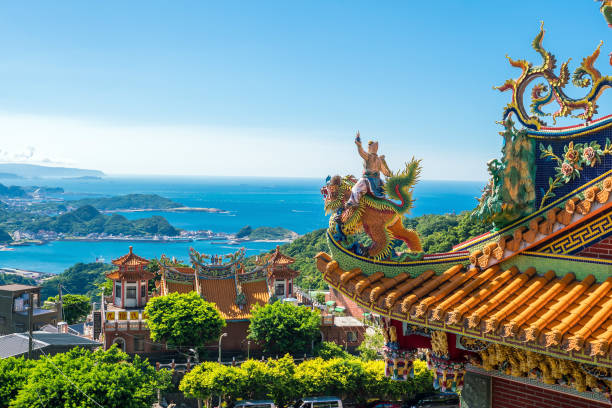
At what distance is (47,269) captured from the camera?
140250 millimetres

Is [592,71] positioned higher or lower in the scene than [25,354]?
higher

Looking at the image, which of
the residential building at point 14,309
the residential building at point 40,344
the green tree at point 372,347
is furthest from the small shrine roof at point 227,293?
the residential building at point 14,309

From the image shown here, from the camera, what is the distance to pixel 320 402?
26109 mm

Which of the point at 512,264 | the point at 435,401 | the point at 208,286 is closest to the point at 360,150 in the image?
the point at 512,264

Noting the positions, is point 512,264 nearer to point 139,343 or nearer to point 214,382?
point 214,382

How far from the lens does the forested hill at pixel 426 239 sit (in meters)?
57.3

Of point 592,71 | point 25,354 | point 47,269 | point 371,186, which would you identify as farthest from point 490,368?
point 47,269

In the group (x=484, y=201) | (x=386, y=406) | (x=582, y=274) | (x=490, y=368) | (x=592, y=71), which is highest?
(x=592, y=71)

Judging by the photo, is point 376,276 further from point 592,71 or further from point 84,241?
point 84,241

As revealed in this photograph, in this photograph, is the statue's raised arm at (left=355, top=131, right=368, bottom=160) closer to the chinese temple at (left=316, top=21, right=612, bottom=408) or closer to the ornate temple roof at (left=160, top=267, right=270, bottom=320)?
the chinese temple at (left=316, top=21, right=612, bottom=408)

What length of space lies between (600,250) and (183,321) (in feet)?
85.1

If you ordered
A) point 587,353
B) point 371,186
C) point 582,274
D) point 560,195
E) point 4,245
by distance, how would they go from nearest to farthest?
point 587,353
point 582,274
point 560,195
point 371,186
point 4,245

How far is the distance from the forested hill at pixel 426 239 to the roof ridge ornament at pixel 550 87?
33.4m

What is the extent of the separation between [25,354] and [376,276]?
87.1 feet
